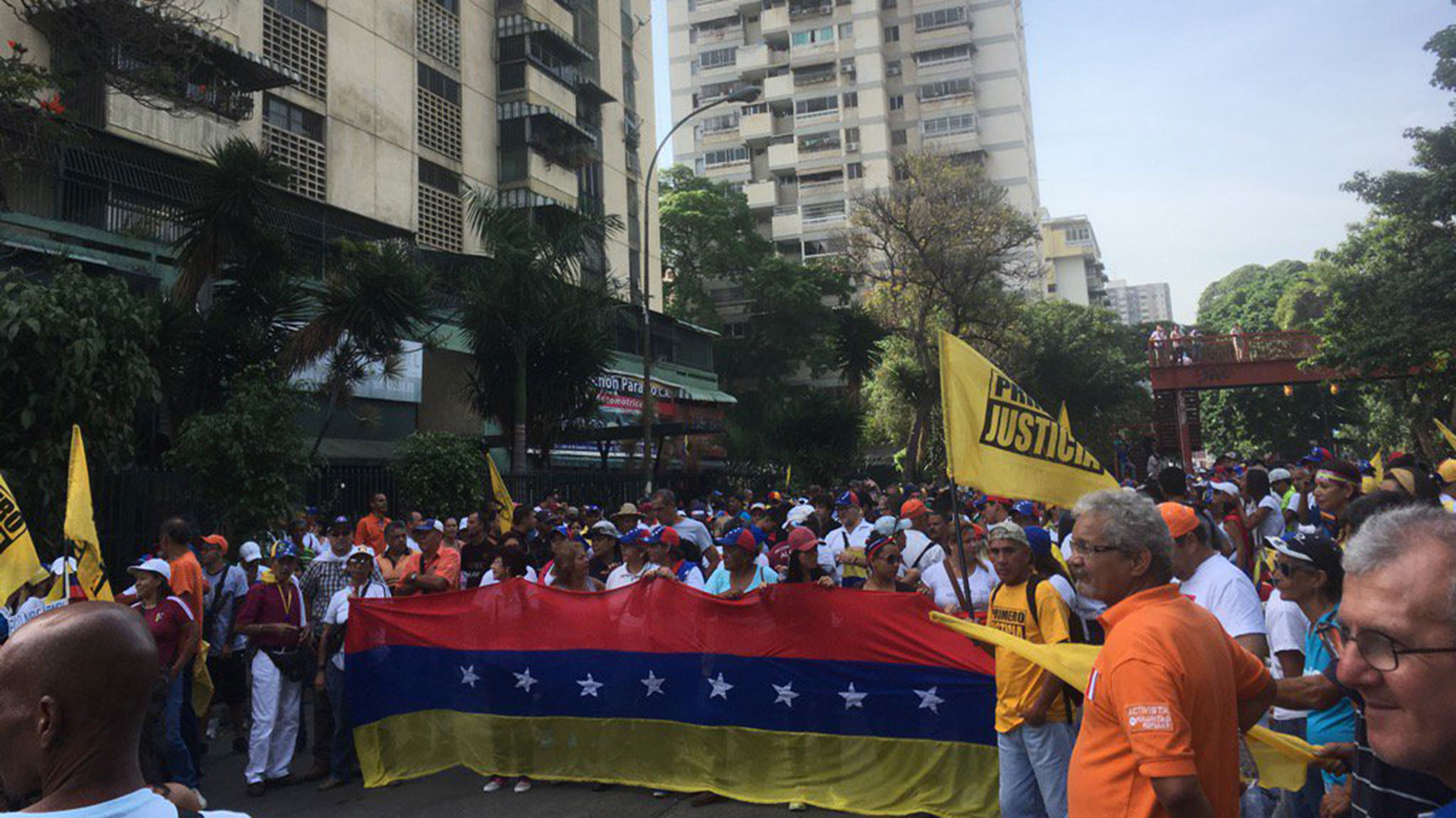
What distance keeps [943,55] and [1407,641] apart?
237 ft

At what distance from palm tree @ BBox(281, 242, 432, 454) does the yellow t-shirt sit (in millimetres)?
14015

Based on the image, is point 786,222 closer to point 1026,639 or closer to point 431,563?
point 431,563

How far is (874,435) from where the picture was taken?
43438 mm

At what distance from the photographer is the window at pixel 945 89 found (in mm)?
67625

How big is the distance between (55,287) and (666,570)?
934cm

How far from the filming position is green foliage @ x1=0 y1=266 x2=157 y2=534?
37.2ft

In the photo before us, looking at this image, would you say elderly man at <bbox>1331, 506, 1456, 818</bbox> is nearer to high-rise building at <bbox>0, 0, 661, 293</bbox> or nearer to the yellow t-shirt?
the yellow t-shirt

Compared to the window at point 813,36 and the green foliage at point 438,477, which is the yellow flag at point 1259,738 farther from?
the window at point 813,36

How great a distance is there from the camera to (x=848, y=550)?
9461mm

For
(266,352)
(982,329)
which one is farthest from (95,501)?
(982,329)

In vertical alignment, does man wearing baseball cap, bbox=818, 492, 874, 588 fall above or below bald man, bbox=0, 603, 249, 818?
below

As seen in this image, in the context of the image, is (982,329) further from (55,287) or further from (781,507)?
(55,287)

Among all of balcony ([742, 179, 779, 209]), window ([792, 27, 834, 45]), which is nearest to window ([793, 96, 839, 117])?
window ([792, 27, 834, 45])

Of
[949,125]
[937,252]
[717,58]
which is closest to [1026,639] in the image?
[937,252]
